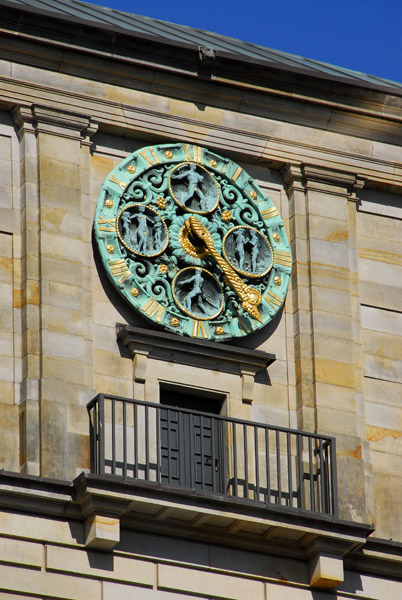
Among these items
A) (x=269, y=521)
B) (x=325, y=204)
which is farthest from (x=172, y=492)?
(x=325, y=204)

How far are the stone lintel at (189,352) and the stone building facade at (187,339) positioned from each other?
0.08 feet

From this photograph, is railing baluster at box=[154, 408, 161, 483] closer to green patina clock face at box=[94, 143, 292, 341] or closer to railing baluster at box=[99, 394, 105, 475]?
railing baluster at box=[99, 394, 105, 475]

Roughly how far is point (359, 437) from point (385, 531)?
1139 mm

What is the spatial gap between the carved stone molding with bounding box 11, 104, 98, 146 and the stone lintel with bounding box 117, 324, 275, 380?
2.43 metres

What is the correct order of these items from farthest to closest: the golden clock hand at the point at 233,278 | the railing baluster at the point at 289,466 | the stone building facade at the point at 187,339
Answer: the golden clock hand at the point at 233,278 < the railing baluster at the point at 289,466 < the stone building facade at the point at 187,339

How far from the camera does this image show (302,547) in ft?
83.7

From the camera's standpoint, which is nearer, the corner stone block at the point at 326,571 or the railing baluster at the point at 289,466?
the corner stone block at the point at 326,571

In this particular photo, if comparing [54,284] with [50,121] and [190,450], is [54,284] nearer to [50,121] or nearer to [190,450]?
[50,121]

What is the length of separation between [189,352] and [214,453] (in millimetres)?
1263

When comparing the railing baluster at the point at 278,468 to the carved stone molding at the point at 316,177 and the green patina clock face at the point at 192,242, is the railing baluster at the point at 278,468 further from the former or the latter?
the carved stone molding at the point at 316,177


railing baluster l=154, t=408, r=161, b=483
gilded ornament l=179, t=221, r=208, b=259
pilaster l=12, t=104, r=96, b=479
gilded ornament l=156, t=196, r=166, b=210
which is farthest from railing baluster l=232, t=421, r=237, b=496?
gilded ornament l=156, t=196, r=166, b=210

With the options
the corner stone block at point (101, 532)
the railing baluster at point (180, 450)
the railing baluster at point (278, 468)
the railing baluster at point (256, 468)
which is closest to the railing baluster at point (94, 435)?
the corner stone block at point (101, 532)

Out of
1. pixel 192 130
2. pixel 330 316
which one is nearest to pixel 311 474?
pixel 330 316

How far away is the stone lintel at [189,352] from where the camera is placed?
85.6 ft
